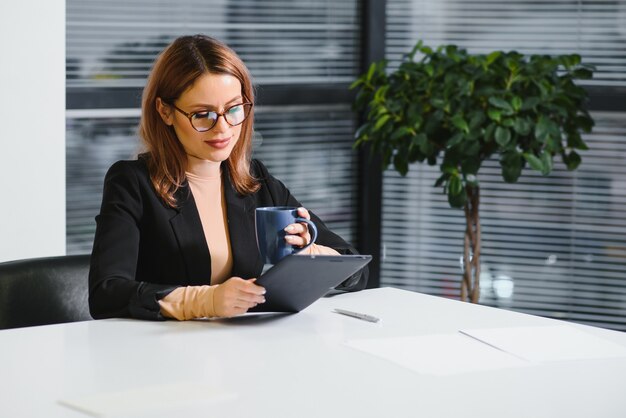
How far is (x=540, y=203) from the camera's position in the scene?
3.67 meters

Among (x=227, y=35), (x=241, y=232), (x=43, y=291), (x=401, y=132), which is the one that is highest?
(x=227, y=35)

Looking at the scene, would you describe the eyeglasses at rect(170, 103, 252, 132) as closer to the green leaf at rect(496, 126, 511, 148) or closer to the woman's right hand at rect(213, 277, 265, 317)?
the woman's right hand at rect(213, 277, 265, 317)

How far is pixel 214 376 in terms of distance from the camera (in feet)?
4.38

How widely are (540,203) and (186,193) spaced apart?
209 cm

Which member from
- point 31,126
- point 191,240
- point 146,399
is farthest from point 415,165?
point 146,399

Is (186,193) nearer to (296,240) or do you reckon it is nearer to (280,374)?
(296,240)

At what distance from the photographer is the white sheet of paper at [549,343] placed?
4.99ft

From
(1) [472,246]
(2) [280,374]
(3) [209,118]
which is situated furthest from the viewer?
(1) [472,246]

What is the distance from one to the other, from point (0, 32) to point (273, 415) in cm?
181

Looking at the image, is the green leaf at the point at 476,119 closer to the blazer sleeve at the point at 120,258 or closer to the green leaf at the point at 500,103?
the green leaf at the point at 500,103

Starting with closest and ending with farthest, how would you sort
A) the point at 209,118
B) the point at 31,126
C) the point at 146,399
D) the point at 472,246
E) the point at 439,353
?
the point at 146,399 < the point at 439,353 < the point at 209,118 < the point at 31,126 < the point at 472,246

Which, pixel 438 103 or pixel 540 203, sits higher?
pixel 438 103

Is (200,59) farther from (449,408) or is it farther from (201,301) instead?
(449,408)

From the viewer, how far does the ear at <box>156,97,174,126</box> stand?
1951mm
